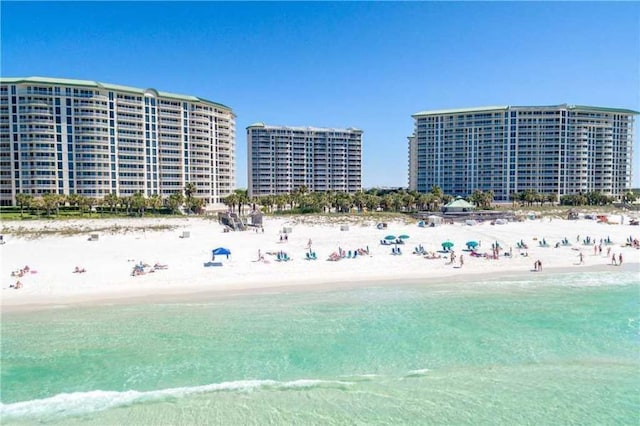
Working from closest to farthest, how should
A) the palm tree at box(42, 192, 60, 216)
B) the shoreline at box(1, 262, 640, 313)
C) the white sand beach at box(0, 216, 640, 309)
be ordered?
the shoreline at box(1, 262, 640, 313) < the white sand beach at box(0, 216, 640, 309) < the palm tree at box(42, 192, 60, 216)

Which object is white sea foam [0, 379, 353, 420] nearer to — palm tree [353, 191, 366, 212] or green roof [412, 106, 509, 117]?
palm tree [353, 191, 366, 212]

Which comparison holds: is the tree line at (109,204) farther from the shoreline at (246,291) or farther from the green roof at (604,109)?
the green roof at (604,109)

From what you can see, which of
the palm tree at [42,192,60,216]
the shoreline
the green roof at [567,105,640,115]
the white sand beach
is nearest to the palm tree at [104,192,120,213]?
the palm tree at [42,192,60,216]

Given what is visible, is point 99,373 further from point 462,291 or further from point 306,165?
point 306,165

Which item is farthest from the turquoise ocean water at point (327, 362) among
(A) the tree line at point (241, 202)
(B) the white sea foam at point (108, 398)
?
(A) the tree line at point (241, 202)

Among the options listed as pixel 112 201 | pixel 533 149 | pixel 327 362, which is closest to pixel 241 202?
pixel 112 201

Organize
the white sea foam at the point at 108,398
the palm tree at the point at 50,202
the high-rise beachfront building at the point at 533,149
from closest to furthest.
Answer: the white sea foam at the point at 108,398 → the palm tree at the point at 50,202 → the high-rise beachfront building at the point at 533,149

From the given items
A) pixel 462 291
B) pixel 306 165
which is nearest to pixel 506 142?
pixel 306 165
